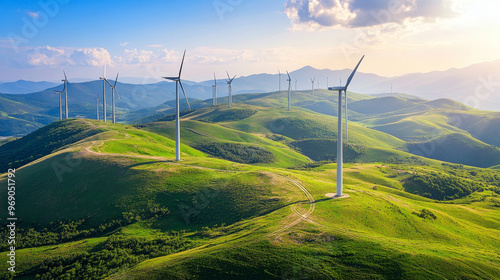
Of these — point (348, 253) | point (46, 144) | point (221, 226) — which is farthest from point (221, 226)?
point (46, 144)

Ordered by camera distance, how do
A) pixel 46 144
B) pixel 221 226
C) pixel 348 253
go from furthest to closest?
pixel 46 144 < pixel 221 226 < pixel 348 253

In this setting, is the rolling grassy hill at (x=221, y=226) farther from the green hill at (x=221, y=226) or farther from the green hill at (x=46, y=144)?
the green hill at (x=46, y=144)

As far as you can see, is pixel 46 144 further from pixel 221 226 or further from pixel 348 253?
pixel 348 253

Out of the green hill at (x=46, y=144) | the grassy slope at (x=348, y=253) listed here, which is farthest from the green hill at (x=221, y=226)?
the green hill at (x=46, y=144)

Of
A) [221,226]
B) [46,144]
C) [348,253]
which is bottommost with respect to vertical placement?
[221,226]

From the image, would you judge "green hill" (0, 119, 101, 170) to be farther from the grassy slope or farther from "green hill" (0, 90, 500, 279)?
the grassy slope

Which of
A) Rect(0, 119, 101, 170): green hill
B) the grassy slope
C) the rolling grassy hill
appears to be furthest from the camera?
Rect(0, 119, 101, 170): green hill

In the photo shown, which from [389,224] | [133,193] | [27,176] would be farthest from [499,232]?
[27,176]

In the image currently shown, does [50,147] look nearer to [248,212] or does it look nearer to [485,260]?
[248,212]

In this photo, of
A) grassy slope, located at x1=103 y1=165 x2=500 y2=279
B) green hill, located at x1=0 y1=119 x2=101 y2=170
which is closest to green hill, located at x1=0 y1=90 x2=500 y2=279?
grassy slope, located at x1=103 y1=165 x2=500 y2=279
